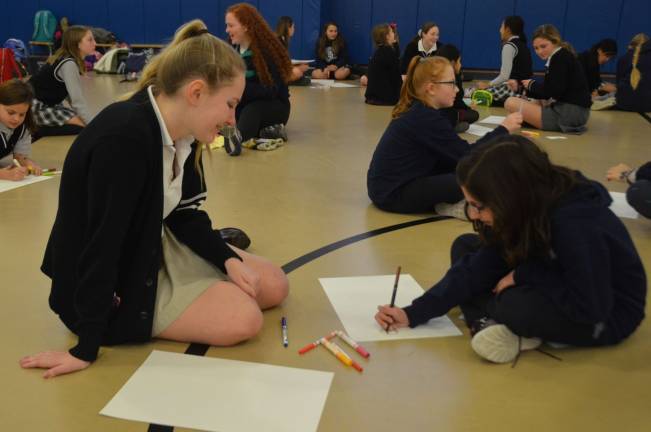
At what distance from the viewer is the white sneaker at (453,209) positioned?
330 centimetres

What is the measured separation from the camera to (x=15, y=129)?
3.81 m

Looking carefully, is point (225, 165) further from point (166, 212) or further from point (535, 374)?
point (535, 374)

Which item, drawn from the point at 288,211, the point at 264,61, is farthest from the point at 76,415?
the point at 264,61

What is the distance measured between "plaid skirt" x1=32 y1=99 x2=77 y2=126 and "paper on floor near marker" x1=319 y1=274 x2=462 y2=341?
3638mm

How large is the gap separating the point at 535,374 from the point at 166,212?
125 cm

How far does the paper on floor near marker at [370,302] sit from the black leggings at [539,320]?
0.23 meters

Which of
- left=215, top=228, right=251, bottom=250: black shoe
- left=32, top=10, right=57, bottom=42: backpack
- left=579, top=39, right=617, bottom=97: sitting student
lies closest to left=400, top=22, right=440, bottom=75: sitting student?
left=579, top=39, right=617, bottom=97: sitting student

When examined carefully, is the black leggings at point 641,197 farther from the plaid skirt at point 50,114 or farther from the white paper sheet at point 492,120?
the plaid skirt at point 50,114

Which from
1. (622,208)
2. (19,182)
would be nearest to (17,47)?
(19,182)

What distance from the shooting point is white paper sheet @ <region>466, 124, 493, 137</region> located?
5559mm

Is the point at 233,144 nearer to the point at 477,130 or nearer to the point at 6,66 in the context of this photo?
the point at 6,66

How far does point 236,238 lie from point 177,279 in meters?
0.78

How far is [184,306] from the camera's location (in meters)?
1.92

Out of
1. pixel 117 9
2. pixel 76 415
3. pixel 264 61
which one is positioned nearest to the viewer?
pixel 76 415
